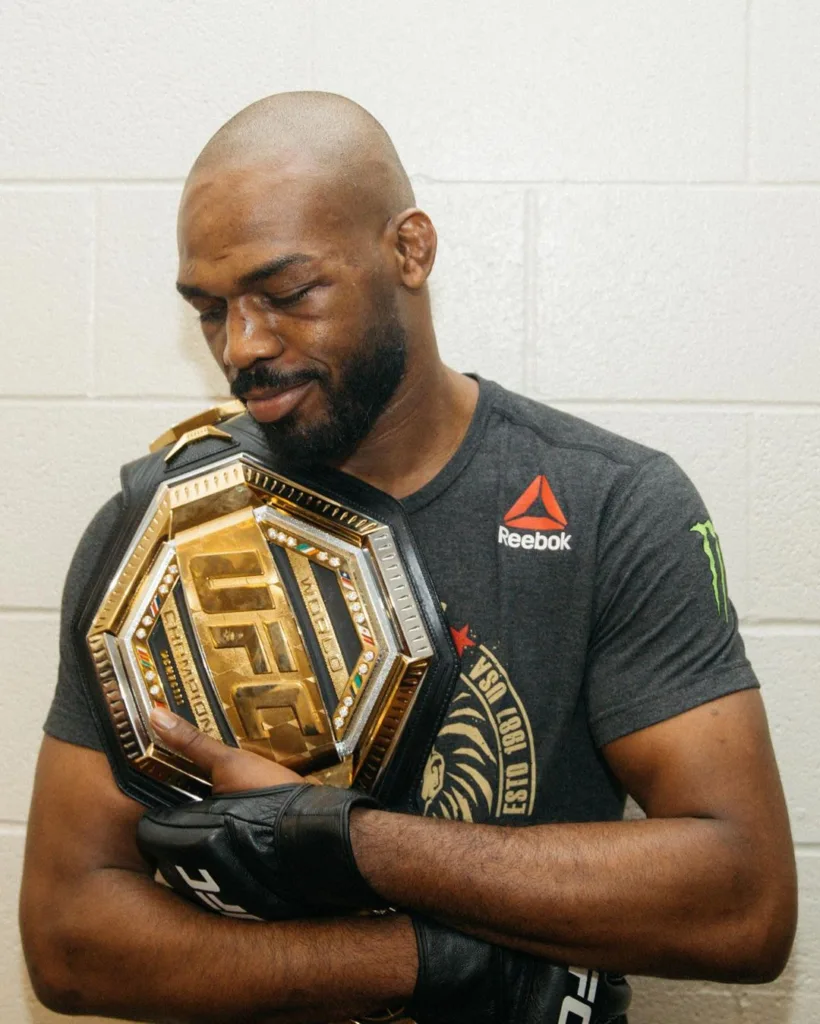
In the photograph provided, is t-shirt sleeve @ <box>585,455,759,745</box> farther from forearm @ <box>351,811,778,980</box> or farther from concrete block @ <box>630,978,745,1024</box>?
concrete block @ <box>630,978,745,1024</box>

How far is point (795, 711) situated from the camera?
1.70 meters

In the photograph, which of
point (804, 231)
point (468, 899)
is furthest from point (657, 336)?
point (468, 899)

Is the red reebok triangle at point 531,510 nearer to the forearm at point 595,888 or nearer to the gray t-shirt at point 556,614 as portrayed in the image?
the gray t-shirt at point 556,614

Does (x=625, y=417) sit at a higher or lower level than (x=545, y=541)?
higher

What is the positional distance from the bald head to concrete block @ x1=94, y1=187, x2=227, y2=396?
45cm

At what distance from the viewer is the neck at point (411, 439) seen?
1.39 meters

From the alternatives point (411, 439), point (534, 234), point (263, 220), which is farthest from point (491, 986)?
point (534, 234)

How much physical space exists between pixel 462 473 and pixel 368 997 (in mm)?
578

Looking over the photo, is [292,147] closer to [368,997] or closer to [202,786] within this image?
[202,786]

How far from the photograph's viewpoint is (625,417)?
172cm

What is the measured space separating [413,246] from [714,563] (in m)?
0.50

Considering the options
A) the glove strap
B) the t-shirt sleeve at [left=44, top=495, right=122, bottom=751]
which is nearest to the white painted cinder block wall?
the t-shirt sleeve at [left=44, top=495, right=122, bottom=751]

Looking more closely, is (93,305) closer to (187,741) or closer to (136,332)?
(136,332)

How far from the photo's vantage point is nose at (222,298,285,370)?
1.27 meters
